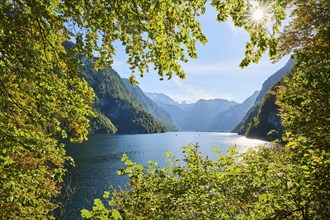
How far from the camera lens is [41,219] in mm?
13406

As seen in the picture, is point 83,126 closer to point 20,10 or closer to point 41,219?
point 20,10

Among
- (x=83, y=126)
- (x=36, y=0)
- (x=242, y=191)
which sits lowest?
(x=242, y=191)

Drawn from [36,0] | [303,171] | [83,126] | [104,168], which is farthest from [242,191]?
[104,168]

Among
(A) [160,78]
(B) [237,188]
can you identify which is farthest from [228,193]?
(A) [160,78]

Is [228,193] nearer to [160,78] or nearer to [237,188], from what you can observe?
[237,188]

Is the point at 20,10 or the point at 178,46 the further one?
the point at 20,10

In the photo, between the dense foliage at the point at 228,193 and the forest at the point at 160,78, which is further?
the dense foliage at the point at 228,193

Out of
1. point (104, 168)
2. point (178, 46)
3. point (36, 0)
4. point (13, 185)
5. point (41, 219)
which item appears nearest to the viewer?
point (36, 0)

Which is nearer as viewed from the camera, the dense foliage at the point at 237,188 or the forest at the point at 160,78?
the forest at the point at 160,78

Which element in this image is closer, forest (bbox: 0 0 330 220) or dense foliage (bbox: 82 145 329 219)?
forest (bbox: 0 0 330 220)

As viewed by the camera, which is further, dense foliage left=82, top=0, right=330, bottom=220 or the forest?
dense foliage left=82, top=0, right=330, bottom=220

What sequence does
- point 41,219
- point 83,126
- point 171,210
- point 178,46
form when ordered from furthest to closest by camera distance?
point 41,219
point 83,126
point 171,210
point 178,46

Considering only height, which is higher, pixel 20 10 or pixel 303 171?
pixel 20 10

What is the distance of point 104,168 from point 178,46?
231 ft
